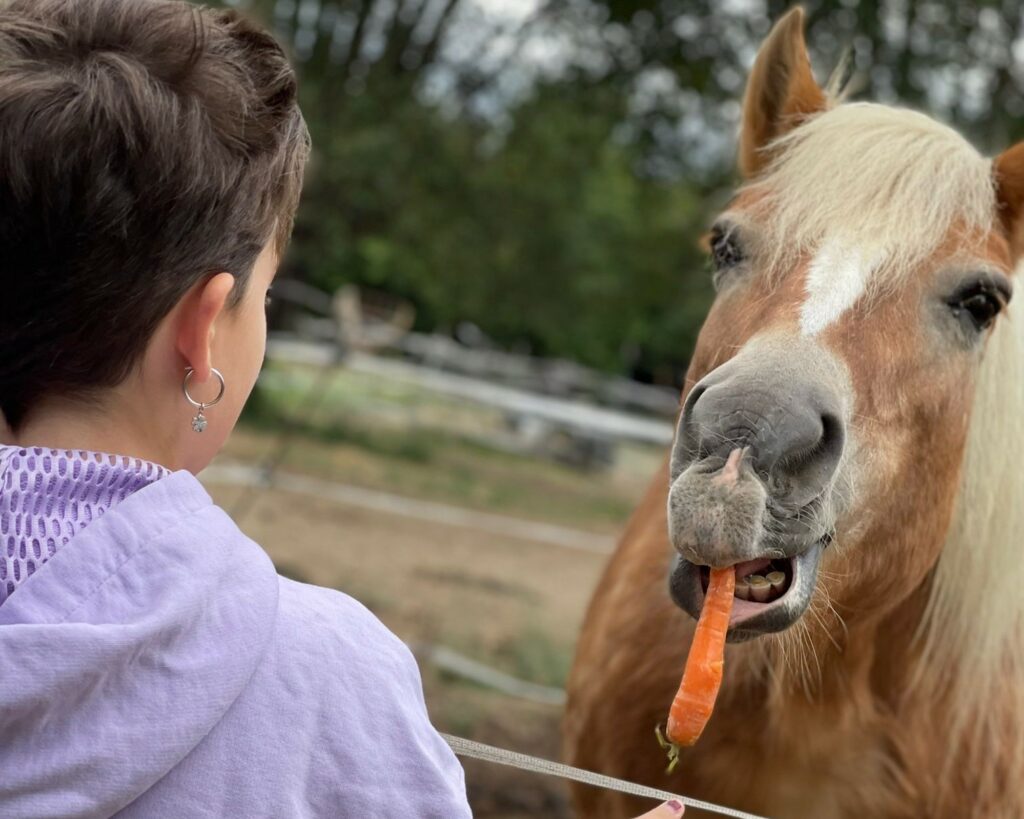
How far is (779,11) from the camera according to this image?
8930mm

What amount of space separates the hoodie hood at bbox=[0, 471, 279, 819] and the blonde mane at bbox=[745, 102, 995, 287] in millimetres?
1379

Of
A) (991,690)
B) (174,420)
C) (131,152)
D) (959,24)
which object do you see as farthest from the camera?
(959,24)

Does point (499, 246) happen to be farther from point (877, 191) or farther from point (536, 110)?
point (877, 191)

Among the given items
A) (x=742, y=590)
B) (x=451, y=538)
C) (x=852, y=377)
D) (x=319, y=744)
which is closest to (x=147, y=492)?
(x=319, y=744)

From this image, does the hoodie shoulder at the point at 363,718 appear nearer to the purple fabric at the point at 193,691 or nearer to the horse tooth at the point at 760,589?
the purple fabric at the point at 193,691

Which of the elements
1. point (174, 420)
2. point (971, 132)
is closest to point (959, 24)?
point (971, 132)

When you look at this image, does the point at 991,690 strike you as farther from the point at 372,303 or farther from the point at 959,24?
the point at 372,303

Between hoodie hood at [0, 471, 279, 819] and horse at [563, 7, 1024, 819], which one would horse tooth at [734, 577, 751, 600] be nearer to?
horse at [563, 7, 1024, 819]

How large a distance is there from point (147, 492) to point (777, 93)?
6.65 ft

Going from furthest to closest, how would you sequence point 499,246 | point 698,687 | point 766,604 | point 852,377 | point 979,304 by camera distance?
point 499,246
point 979,304
point 852,377
point 766,604
point 698,687

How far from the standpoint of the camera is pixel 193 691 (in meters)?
0.93

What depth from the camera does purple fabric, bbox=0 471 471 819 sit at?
0.89m

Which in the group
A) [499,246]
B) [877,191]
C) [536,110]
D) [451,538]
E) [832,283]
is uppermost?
[877,191]

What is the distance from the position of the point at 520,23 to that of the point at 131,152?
11.2m
